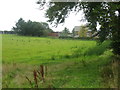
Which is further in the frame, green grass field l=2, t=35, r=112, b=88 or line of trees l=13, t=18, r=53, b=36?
line of trees l=13, t=18, r=53, b=36

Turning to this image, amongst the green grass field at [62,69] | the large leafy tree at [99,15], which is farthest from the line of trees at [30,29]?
the large leafy tree at [99,15]

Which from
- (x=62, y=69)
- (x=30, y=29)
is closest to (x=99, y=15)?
(x=62, y=69)

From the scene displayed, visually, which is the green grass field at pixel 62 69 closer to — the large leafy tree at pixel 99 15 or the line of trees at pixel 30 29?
the large leafy tree at pixel 99 15

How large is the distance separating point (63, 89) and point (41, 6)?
25.6ft

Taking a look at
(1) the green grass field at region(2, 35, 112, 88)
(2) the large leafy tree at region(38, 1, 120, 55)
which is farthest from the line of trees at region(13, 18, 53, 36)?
(2) the large leafy tree at region(38, 1, 120, 55)

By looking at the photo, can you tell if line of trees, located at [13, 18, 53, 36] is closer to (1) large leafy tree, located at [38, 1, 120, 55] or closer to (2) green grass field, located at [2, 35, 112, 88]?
(2) green grass field, located at [2, 35, 112, 88]

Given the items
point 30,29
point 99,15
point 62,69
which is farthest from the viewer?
point 30,29

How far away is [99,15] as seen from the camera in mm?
8016

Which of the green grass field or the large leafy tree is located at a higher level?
the large leafy tree

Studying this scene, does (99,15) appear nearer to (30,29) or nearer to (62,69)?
(62,69)

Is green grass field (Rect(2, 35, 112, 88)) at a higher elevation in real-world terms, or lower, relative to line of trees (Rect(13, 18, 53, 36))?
lower

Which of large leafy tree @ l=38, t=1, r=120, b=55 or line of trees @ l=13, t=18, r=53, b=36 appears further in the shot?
line of trees @ l=13, t=18, r=53, b=36

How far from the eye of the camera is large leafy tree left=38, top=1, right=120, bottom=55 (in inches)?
316

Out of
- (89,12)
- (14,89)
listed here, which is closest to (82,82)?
(14,89)
